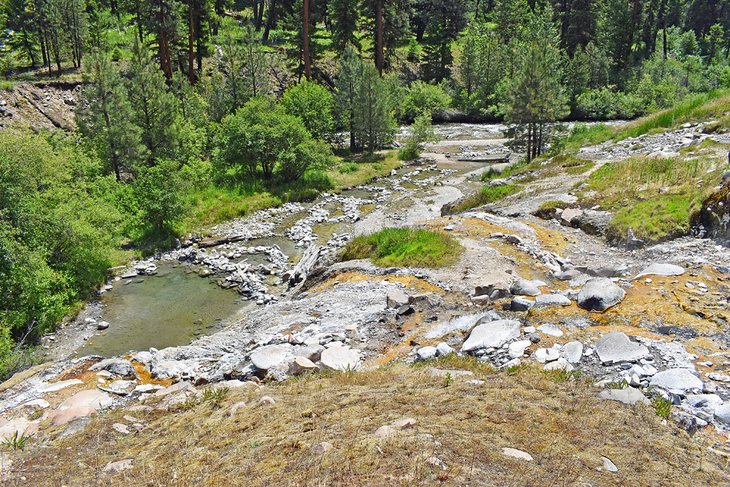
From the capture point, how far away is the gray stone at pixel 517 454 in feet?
18.7

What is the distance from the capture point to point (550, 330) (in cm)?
942

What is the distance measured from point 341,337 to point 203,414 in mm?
4104

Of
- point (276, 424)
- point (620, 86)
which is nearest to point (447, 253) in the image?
point (276, 424)

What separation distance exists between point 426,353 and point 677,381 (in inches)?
166

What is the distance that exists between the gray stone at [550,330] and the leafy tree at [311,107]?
31.8 m

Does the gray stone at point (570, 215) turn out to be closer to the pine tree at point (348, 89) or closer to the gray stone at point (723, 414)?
the gray stone at point (723, 414)

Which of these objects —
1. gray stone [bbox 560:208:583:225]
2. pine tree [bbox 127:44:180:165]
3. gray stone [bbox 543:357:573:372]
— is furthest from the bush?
gray stone [bbox 543:357:573:372]

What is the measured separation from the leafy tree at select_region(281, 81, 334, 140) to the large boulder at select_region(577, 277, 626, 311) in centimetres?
3098

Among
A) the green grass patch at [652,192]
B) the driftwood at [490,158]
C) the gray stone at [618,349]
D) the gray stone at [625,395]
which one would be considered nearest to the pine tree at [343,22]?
the driftwood at [490,158]

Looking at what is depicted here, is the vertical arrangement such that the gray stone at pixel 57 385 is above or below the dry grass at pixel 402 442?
below

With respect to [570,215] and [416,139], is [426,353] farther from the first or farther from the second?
[416,139]

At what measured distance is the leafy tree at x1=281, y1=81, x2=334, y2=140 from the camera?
38656 mm

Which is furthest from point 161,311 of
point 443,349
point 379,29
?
point 379,29

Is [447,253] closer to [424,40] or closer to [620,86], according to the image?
[620,86]
